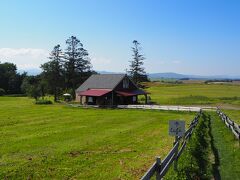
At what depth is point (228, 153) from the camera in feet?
57.3

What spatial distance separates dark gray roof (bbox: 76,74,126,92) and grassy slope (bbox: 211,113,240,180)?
39989 millimetres

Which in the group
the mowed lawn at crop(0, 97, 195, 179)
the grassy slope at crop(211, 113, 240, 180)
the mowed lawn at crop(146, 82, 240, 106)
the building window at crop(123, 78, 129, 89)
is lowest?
the mowed lawn at crop(0, 97, 195, 179)

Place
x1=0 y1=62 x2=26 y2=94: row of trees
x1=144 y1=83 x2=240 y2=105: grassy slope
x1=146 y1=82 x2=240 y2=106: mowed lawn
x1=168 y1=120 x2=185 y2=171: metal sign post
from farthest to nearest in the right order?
1. x1=0 y1=62 x2=26 y2=94: row of trees
2. x1=144 y1=83 x2=240 y2=105: grassy slope
3. x1=146 y1=82 x2=240 y2=106: mowed lawn
4. x1=168 y1=120 x2=185 y2=171: metal sign post

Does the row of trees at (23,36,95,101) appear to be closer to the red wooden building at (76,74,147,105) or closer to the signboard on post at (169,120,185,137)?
the red wooden building at (76,74,147,105)

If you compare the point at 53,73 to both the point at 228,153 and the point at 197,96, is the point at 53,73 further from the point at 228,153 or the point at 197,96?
the point at 228,153

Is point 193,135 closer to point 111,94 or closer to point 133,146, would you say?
point 133,146

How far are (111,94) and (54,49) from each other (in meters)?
30.1

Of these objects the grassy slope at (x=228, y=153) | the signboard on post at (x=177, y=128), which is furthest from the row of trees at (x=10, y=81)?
the signboard on post at (x=177, y=128)

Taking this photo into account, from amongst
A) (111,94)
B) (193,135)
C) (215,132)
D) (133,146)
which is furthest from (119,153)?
(111,94)

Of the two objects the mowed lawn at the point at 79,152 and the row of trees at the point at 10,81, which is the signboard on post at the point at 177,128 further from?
the row of trees at the point at 10,81

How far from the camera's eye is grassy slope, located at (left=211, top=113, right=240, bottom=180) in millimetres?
13516

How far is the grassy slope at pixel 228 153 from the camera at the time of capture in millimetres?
13516

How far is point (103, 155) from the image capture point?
17578 mm

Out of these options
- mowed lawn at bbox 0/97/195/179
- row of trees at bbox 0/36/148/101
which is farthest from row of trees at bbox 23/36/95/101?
mowed lawn at bbox 0/97/195/179
